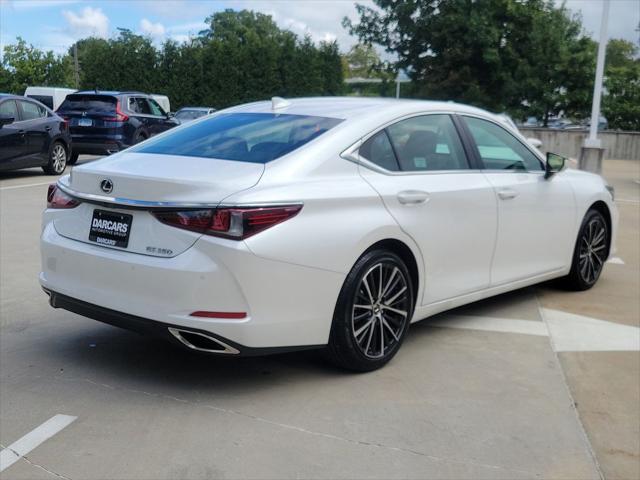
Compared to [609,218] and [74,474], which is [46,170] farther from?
[74,474]

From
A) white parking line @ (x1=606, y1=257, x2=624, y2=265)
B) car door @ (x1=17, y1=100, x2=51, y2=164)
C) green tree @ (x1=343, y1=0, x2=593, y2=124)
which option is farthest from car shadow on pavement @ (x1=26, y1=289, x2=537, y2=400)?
green tree @ (x1=343, y1=0, x2=593, y2=124)

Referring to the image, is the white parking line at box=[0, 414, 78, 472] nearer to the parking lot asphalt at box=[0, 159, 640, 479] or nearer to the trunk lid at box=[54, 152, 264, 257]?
the parking lot asphalt at box=[0, 159, 640, 479]

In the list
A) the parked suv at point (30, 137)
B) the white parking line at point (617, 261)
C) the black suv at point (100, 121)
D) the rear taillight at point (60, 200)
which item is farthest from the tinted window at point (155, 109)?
the rear taillight at point (60, 200)

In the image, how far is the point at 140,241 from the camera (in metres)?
4.01

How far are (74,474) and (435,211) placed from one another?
8.65ft

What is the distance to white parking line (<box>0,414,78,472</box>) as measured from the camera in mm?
3418

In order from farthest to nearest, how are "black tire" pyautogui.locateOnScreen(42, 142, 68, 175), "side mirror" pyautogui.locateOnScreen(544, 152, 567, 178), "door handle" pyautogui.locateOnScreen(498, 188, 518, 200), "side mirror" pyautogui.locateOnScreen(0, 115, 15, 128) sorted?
1. "black tire" pyautogui.locateOnScreen(42, 142, 68, 175)
2. "side mirror" pyautogui.locateOnScreen(0, 115, 15, 128)
3. "side mirror" pyautogui.locateOnScreen(544, 152, 567, 178)
4. "door handle" pyautogui.locateOnScreen(498, 188, 518, 200)

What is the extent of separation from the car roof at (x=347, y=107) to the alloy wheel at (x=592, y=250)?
1.96 meters

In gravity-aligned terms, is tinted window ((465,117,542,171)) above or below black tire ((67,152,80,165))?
above

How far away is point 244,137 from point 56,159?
Result: 12.1 m

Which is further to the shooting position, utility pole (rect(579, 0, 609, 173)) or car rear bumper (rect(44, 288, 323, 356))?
utility pole (rect(579, 0, 609, 173))

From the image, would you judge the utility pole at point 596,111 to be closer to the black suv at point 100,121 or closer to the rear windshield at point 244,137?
the black suv at point 100,121

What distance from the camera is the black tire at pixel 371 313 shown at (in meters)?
4.32

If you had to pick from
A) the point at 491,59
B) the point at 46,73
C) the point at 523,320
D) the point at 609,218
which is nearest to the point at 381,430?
the point at 523,320
